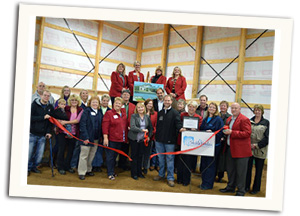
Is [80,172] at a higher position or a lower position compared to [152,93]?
lower

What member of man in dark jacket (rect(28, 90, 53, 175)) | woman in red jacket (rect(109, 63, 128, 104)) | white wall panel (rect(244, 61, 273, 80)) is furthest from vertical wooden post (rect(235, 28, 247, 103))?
man in dark jacket (rect(28, 90, 53, 175))

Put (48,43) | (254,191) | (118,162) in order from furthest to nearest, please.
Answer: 1. (48,43)
2. (118,162)
3. (254,191)

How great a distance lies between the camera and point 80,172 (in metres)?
3.91

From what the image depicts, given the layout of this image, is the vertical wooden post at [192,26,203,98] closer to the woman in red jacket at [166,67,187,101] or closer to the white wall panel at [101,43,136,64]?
the white wall panel at [101,43,136,64]

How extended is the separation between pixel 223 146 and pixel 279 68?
5.00 ft

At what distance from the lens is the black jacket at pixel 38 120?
3770 millimetres

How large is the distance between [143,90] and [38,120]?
222cm

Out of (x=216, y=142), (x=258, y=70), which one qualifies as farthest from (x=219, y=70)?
(x=216, y=142)

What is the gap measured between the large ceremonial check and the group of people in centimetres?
12

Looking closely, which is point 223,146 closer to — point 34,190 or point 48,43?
point 34,190

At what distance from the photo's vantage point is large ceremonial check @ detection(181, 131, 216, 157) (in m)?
3.54

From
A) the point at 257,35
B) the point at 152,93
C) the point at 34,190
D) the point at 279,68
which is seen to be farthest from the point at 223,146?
the point at 257,35

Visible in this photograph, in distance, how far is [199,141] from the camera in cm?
355

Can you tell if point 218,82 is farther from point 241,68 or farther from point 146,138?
point 146,138
